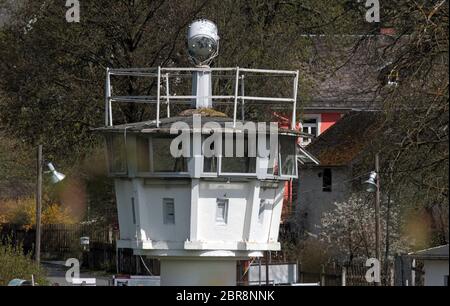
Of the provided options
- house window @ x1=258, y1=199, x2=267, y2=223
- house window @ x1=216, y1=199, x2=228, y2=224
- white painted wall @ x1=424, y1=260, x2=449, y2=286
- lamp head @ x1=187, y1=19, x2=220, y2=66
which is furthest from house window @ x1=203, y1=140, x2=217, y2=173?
white painted wall @ x1=424, y1=260, x2=449, y2=286

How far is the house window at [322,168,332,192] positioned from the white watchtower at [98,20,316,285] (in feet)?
115

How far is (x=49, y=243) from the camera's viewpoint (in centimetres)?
6769

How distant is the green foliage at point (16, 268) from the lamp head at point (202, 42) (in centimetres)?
1323

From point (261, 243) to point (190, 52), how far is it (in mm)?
4556

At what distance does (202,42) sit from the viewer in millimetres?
28938

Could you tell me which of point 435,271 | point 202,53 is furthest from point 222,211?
point 435,271

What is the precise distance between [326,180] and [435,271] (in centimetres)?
3279

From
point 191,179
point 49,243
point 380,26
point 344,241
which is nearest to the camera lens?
point 191,179

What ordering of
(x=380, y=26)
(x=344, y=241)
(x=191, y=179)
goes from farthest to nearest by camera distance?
1. (x=344, y=241)
2. (x=380, y=26)
3. (x=191, y=179)

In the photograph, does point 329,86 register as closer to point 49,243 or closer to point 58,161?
point 49,243

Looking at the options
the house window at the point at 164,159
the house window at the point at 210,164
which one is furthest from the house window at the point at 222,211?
the house window at the point at 164,159

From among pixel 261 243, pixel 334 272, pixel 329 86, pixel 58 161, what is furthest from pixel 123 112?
pixel 329 86

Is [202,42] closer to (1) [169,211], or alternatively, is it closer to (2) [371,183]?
(1) [169,211]

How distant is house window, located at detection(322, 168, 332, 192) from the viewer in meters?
64.4
